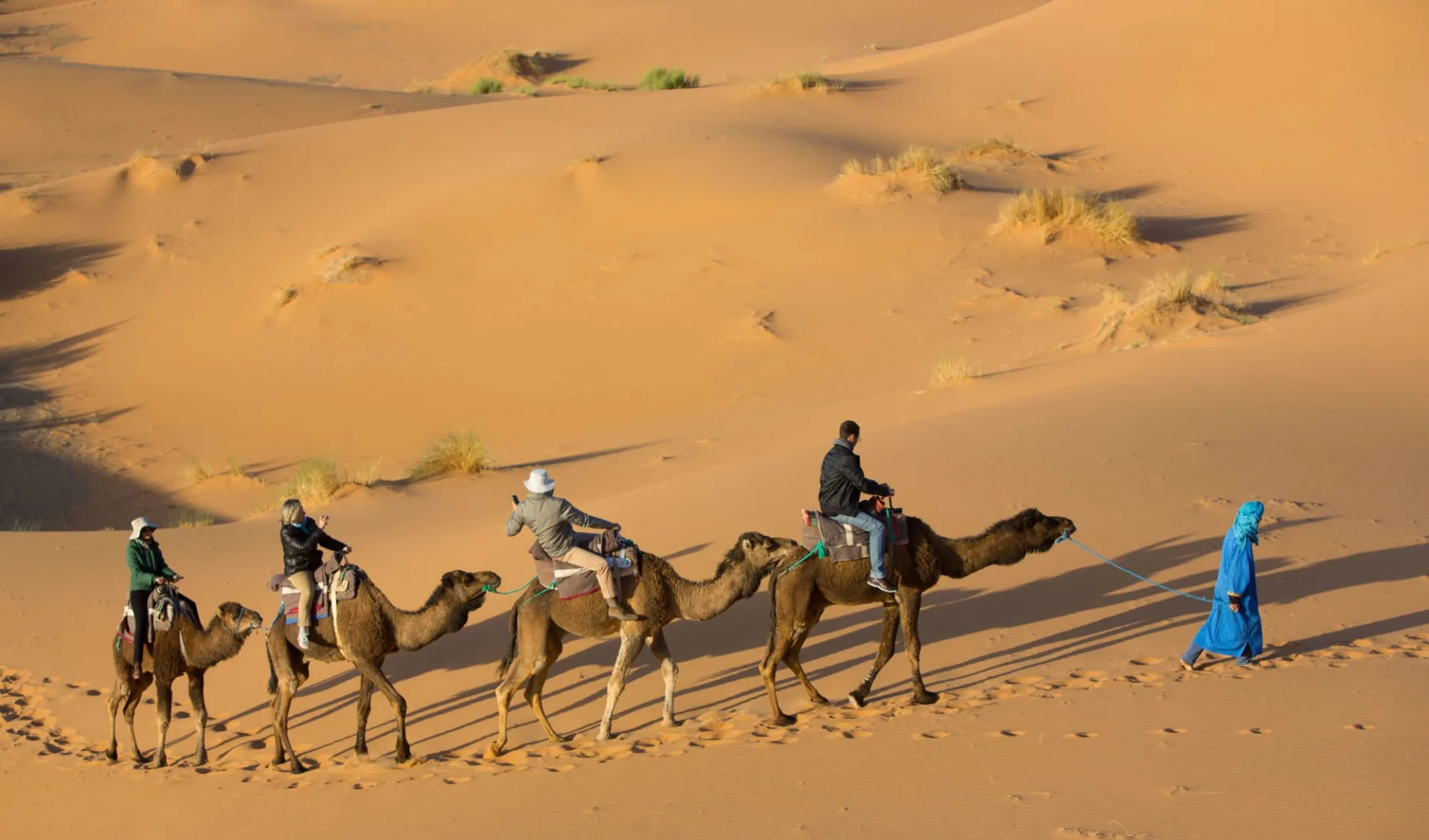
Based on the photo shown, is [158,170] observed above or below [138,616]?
above

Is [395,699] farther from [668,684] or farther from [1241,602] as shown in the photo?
[1241,602]

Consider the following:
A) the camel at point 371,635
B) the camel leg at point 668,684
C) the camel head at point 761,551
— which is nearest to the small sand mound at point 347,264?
the camel at point 371,635

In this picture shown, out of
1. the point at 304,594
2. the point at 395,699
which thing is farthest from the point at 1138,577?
the point at 304,594

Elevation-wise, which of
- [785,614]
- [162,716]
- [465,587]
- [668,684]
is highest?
[465,587]

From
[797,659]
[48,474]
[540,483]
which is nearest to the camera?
[540,483]

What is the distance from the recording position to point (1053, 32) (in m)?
39.2

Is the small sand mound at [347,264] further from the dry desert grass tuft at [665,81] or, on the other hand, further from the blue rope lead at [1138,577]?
the dry desert grass tuft at [665,81]

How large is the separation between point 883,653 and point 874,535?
90 cm

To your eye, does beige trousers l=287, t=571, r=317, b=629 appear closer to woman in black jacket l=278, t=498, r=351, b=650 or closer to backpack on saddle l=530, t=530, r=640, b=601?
woman in black jacket l=278, t=498, r=351, b=650

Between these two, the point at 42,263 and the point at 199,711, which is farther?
the point at 42,263

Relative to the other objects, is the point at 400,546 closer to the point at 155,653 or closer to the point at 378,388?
the point at 155,653

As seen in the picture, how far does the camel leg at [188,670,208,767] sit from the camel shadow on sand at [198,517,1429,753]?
545 millimetres

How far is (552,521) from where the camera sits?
30.5ft

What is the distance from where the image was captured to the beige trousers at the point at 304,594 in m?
9.56
